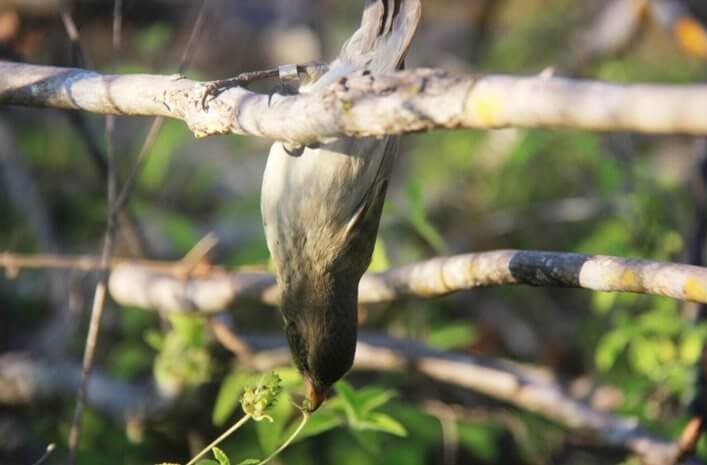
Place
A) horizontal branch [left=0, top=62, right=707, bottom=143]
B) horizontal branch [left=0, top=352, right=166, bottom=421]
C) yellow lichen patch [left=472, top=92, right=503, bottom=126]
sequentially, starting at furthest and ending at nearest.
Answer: horizontal branch [left=0, top=352, right=166, bottom=421] → yellow lichen patch [left=472, top=92, right=503, bottom=126] → horizontal branch [left=0, top=62, right=707, bottom=143]

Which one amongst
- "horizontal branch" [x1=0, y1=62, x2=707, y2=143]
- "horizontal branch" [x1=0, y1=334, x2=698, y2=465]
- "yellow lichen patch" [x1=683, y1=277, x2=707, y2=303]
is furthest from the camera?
"horizontal branch" [x1=0, y1=334, x2=698, y2=465]

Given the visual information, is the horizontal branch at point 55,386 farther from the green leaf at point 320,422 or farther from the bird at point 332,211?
the bird at point 332,211

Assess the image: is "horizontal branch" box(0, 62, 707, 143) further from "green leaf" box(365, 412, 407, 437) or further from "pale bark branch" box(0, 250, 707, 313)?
"green leaf" box(365, 412, 407, 437)

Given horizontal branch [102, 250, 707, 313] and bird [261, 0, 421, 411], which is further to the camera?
bird [261, 0, 421, 411]

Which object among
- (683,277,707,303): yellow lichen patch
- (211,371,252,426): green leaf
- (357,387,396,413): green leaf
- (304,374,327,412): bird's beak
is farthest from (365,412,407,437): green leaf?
(683,277,707,303): yellow lichen patch

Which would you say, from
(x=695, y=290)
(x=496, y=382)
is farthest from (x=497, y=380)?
(x=695, y=290)

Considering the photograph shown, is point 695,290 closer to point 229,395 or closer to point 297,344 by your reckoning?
point 297,344
